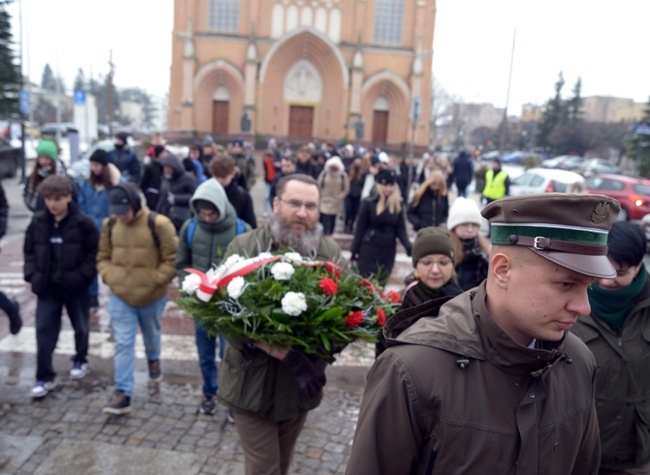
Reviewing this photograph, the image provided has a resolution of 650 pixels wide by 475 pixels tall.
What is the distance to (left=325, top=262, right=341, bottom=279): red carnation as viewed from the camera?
11.7ft

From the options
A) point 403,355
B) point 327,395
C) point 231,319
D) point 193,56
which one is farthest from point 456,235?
point 193,56

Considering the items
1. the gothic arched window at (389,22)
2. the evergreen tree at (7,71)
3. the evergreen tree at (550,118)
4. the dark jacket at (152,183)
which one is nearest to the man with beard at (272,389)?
the dark jacket at (152,183)

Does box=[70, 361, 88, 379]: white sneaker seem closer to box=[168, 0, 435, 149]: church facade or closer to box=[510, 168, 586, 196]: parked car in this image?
box=[510, 168, 586, 196]: parked car

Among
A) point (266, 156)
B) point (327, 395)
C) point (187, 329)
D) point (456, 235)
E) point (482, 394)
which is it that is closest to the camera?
point (482, 394)

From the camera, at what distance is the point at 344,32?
3959 cm

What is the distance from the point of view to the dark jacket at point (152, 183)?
10.0 metres

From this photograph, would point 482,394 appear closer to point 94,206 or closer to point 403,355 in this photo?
point 403,355

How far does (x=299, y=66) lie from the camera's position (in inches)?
1620

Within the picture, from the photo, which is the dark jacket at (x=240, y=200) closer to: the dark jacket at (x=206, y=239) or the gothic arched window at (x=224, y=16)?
the dark jacket at (x=206, y=239)

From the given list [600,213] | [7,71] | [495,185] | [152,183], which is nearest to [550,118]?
[495,185]

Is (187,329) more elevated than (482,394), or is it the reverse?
(482,394)

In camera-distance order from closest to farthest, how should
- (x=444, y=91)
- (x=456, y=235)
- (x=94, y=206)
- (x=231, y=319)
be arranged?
(x=231, y=319) < (x=456, y=235) < (x=94, y=206) < (x=444, y=91)

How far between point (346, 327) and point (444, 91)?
8205 centimetres

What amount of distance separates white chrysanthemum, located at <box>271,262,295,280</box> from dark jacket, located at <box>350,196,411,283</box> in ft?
12.7
